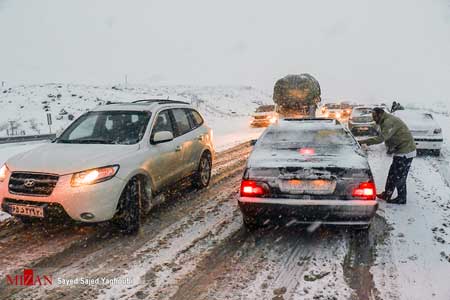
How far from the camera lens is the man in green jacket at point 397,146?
675 cm

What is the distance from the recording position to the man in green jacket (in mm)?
6750

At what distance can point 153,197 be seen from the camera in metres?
5.94

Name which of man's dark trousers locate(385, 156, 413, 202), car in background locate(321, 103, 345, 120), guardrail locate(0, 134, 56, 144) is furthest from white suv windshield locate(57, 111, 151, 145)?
car in background locate(321, 103, 345, 120)

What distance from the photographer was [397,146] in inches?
269

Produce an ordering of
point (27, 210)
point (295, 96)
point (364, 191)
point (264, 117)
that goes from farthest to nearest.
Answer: point (264, 117) < point (295, 96) < point (27, 210) < point (364, 191)

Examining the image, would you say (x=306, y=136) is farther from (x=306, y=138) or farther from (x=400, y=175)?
(x=400, y=175)

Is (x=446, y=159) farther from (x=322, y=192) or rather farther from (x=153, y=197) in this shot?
(x=153, y=197)

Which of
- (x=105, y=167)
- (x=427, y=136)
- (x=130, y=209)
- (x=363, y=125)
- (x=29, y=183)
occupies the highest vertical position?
(x=105, y=167)

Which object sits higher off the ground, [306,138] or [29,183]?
[306,138]

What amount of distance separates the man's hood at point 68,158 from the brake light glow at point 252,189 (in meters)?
1.66

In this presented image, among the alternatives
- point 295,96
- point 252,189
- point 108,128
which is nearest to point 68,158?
point 108,128

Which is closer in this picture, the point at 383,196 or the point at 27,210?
the point at 27,210

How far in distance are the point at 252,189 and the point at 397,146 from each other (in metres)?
3.26

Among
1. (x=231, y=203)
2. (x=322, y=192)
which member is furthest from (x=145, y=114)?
(x=322, y=192)
